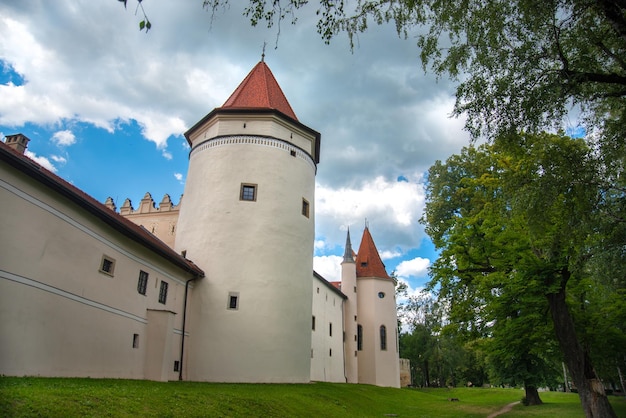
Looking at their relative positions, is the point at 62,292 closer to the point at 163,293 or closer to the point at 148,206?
the point at 163,293

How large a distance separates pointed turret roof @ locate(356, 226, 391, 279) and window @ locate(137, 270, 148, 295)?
2537cm

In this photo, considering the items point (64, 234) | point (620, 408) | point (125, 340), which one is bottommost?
point (620, 408)

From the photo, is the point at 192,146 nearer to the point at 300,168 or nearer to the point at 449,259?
the point at 300,168

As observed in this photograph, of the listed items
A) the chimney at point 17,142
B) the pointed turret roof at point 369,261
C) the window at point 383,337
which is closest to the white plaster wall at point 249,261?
the chimney at point 17,142

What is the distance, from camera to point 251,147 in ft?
66.7

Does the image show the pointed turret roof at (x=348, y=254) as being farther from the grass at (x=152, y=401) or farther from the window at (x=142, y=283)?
the window at (x=142, y=283)

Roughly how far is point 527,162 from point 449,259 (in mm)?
6019

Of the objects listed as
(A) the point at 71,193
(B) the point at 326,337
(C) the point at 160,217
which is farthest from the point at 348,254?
(A) the point at 71,193

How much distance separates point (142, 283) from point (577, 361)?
46.1 ft

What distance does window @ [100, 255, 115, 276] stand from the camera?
13.1m

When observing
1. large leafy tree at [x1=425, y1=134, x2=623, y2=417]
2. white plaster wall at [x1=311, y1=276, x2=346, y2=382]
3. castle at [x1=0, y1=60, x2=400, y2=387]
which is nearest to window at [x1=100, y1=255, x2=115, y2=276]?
castle at [x1=0, y1=60, x2=400, y2=387]

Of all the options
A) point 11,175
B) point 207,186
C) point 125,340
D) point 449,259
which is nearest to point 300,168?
point 207,186

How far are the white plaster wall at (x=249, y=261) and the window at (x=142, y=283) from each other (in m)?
3.48

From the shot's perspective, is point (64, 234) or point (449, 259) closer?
point (64, 234)
